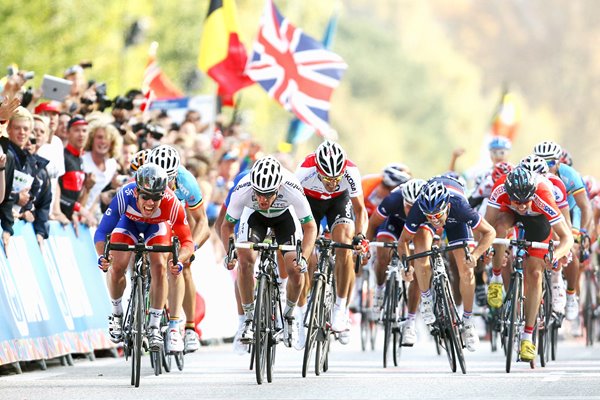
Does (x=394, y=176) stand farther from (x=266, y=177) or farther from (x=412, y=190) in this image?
(x=266, y=177)

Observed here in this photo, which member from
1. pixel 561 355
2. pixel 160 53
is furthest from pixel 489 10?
pixel 561 355

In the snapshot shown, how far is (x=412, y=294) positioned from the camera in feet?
55.9

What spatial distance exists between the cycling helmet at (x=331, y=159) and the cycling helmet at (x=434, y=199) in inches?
31.4

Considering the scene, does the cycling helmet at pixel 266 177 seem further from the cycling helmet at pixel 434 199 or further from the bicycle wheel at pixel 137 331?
the cycling helmet at pixel 434 199

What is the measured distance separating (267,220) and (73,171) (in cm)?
327

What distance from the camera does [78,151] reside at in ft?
56.9

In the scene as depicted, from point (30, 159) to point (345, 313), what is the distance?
3266 millimetres

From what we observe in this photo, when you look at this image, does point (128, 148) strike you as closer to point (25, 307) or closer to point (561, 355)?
point (25, 307)

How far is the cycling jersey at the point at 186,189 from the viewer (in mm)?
15344

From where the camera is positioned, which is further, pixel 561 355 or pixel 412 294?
pixel 561 355

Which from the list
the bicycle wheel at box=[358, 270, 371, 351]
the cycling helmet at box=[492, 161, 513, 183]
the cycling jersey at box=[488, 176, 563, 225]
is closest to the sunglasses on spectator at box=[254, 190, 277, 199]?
the cycling jersey at box=[488, 176, 563, 225]

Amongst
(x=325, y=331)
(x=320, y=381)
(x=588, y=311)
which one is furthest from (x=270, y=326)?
(x=588, y=311)

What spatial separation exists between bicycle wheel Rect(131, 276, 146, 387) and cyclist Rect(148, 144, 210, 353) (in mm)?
944

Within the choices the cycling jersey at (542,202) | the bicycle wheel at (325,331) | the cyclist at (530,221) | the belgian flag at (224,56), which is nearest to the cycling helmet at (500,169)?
the cyclist at (530,221)
